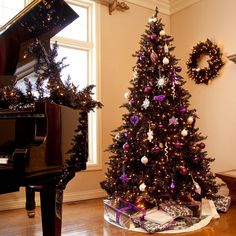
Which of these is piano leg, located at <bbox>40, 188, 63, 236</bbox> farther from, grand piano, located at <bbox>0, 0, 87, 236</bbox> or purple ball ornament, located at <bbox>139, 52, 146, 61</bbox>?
purple ball ornament, located at <bbox>139, 52, 146, 61</bbox>

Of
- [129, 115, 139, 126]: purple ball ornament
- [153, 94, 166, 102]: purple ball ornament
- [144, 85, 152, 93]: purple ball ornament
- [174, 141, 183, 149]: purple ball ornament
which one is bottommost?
[174, 141, 183, 149]: purple ball ornament

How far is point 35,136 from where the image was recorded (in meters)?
1.80

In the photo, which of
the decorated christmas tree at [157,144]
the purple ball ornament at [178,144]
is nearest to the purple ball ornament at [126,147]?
the decorated christmas tree at [157,144]

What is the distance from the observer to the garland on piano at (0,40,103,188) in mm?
2223

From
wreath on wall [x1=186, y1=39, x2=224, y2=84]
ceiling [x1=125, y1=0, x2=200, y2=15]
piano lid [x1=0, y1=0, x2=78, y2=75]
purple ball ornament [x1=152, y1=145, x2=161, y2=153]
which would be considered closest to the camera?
piano lid [x1=0, y1=0, x2=78, y2=75]

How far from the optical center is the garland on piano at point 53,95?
222 centimetres

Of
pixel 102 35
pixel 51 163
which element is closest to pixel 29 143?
pixel 51 163

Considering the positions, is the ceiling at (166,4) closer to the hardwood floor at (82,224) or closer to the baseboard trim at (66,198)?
the baseboard trim at (66,198)

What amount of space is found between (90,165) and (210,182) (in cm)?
167

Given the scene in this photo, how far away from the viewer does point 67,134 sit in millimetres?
2137

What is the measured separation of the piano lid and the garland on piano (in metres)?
0.10

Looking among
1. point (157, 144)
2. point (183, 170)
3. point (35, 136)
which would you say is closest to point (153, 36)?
point (157, 144)

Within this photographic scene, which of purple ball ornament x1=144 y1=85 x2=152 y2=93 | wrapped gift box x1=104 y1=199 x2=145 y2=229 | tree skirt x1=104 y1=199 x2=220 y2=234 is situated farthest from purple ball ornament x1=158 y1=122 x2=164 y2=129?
tree skirt x1=104 y1=199 x2=220 y2=234

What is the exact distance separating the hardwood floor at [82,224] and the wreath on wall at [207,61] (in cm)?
180
